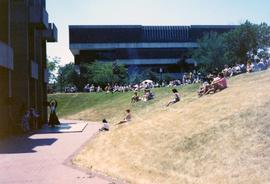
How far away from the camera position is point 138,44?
103312 millimetres

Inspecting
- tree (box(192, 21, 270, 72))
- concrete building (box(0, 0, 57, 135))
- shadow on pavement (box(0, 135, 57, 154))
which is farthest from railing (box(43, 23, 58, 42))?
tree (box(192, 21, 270, 72))

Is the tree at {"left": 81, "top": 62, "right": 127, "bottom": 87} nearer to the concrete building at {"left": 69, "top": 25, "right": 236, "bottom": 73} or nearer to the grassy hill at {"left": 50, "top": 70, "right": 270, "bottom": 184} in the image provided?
the concrete building at {"left": 69, "top": 25, "right": 236, "bottom": 73}

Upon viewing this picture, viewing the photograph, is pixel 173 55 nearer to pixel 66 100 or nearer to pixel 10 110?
pixel 66 100

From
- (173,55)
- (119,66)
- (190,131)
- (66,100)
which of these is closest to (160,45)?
(173,55)

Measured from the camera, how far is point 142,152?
15648 millimetres

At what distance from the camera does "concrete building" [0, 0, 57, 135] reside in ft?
92.5

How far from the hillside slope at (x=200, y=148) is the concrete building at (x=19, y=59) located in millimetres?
9872

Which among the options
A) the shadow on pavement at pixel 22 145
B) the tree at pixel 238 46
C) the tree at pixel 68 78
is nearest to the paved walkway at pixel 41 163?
the shadow on pavement at pixel 22 145

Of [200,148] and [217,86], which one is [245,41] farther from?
[200,148]

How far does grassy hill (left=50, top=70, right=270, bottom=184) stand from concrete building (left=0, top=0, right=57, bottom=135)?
942 centimetres

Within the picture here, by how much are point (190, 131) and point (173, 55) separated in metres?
90.2

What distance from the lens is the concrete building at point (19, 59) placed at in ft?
92.5

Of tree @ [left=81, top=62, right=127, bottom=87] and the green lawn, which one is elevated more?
tree @ [left=81, top=62, right=127, bottom=87]

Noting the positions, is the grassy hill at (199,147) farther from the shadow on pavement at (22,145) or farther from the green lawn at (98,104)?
the green lawn at (98,104)
